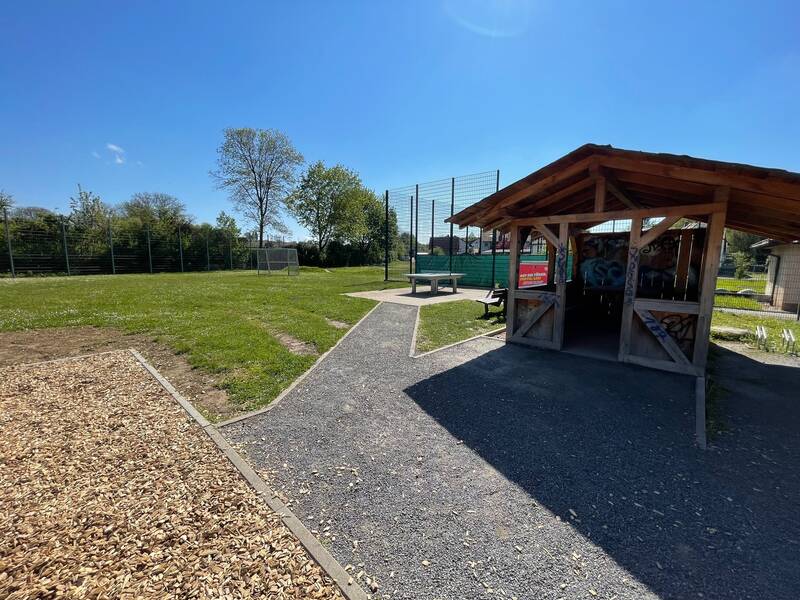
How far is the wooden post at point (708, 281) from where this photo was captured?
15.5 feet

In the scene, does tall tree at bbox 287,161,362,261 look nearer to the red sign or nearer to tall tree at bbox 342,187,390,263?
tall tree at bbox 342,187,390,263

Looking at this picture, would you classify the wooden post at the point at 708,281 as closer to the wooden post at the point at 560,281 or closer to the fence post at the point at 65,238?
the wooden post at the point at 560,281

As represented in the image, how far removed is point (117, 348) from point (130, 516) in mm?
4655

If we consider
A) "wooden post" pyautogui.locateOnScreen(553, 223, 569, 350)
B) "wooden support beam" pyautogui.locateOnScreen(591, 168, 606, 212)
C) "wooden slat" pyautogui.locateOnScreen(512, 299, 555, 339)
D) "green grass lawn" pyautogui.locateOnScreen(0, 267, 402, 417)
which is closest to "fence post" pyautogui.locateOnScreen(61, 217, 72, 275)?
"green grass lawn" pyautogui.locateOnScreen(0, 267, 402, 417)

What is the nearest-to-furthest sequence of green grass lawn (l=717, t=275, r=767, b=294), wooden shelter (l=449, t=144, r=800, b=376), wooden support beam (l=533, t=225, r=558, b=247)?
wooden shelter (l=449, t=144, r=800, b=376) < wooden support beam (l=533, t=225, r=558, b=247) < green grass lawn (l=717, t=275, r=767, b=294)

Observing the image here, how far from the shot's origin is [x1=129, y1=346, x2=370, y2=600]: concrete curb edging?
5.88 feet

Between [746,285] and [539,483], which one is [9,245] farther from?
[746,285]

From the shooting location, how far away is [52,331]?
21.5 ft

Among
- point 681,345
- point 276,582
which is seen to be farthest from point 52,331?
point 681,345

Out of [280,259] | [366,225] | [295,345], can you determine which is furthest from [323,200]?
[295,345]

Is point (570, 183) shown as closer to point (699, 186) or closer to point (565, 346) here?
point (699, 186)

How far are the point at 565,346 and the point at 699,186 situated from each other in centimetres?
322

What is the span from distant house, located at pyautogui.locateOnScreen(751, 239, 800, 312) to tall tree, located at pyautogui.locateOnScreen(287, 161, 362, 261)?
106ft

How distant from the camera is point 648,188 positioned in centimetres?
580
